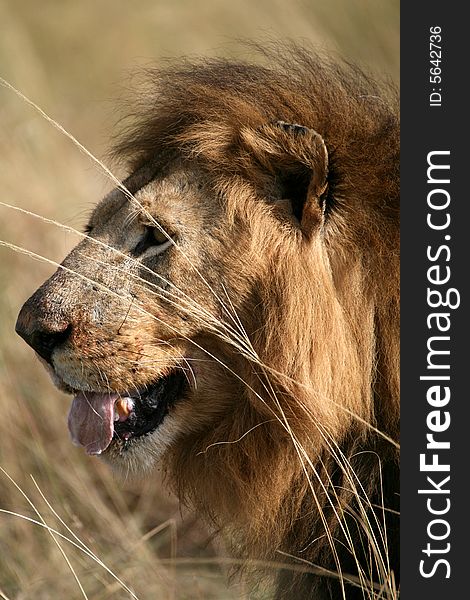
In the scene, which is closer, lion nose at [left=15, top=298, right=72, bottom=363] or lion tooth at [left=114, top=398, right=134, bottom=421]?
lion nose at [left=15, top=298, right=72, bottom=363]

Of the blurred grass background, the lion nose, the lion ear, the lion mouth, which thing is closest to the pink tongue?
the lion mouth

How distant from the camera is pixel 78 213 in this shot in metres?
5.23

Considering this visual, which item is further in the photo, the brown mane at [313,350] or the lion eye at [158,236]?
the lion eye at [158,236]

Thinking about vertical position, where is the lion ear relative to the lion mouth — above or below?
above

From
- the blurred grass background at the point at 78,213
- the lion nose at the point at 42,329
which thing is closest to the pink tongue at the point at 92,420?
the lion nose at the point at 42,329

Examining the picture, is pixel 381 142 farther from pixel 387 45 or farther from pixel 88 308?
pixel 387 45

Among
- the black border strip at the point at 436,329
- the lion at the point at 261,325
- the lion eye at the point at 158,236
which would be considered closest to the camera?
the black border strip at the point at 436,329

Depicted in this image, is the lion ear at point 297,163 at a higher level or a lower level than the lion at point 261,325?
higher

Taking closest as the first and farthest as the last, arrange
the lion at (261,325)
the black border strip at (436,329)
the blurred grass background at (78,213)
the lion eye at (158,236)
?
the black border strip at (436,329)
the lion at (261,325)
the lion eye at (158,236)
the blurred grass background at (78,213)

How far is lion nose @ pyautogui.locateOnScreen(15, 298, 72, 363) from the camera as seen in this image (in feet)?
10.5

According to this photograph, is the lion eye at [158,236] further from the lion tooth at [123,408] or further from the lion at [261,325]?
the lion tooth at [123,408]

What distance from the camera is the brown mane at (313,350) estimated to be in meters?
3.21

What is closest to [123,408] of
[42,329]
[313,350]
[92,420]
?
[92,420]

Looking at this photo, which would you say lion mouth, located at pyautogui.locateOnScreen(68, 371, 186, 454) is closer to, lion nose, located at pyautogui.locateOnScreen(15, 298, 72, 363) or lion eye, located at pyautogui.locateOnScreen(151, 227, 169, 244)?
lion nose, located at pyautogui.locateOnScreen(15, 298, 72, 363)
